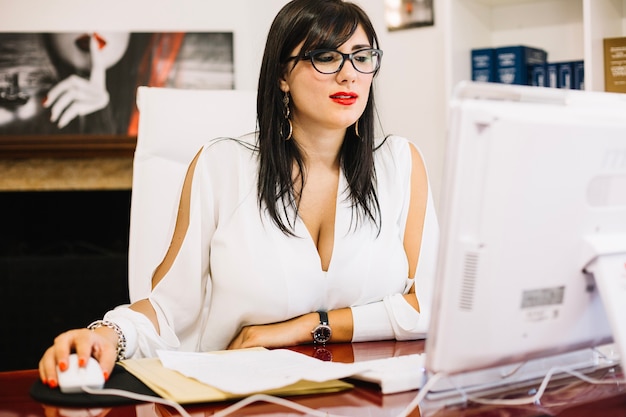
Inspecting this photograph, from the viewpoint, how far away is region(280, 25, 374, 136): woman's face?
1.51m

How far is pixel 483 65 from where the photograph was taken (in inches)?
111

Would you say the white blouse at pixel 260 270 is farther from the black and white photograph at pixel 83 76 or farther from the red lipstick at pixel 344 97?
the black and white photograph at pixel 83 76

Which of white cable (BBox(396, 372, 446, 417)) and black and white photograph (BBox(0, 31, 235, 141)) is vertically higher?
black and white photograph (BBox(0, 31, 235, 141))

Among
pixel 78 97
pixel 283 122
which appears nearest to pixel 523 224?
pixel 283 122

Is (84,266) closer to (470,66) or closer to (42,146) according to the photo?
(42,146)

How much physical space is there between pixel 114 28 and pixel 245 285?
98.0 inches

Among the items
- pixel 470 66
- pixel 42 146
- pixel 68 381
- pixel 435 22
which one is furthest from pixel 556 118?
pixel 42 146

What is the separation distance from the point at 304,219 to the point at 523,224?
0.84 meters

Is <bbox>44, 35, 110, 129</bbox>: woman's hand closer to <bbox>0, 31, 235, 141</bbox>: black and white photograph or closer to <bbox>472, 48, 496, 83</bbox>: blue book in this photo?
<bbox>0, 31, 235, 141</bbox>: black and white photograph

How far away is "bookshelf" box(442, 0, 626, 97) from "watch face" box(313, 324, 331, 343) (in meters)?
1.61

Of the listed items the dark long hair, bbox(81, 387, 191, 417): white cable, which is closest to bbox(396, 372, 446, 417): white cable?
bbox(81, 387, 191, 417): white cable

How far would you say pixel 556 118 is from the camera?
2.52ft

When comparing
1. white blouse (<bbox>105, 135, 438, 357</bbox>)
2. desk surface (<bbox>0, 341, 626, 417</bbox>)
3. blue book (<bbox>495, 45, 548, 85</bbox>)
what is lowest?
desk surface (<bbox>0, 341, 626, 417</bbox>)

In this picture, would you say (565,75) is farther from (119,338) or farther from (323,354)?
(119,338)
